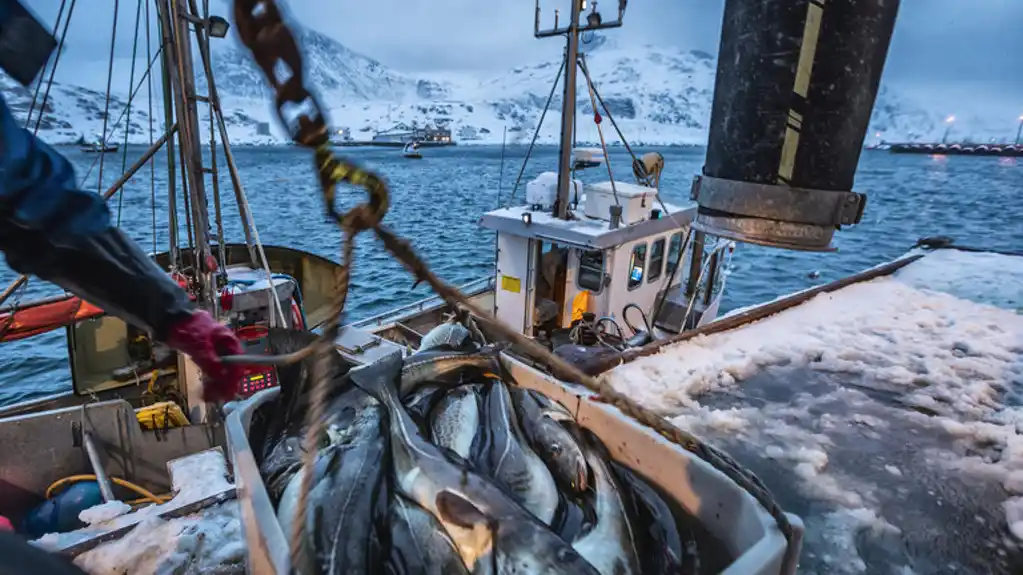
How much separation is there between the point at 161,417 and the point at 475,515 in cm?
584

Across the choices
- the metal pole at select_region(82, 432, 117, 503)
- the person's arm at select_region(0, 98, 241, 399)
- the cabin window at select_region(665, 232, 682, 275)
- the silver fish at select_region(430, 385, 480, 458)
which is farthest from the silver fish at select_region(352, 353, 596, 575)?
the cabin window at select_region(665, 232, 682, 275)

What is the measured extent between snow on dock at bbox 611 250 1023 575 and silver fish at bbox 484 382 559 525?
5.03ft

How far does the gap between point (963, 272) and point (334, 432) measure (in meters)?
9.32

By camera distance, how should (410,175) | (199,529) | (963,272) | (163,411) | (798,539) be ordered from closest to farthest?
1. (798,539)
2. (199,529)
3. (163,411)
4. (963,272)
5. (410,175)

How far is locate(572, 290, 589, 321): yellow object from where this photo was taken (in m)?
9.84

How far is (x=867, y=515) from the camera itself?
3059mm

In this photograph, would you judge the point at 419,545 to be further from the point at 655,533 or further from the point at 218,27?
the point at 218,27

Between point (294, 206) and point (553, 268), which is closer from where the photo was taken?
point (553, 268)

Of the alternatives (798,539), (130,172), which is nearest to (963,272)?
(798,539)

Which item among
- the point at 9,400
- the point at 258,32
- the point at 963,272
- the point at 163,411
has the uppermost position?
the point at 258,32

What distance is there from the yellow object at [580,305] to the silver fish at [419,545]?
7.94m

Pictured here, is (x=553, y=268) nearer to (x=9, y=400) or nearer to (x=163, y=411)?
(x=163, y=411)

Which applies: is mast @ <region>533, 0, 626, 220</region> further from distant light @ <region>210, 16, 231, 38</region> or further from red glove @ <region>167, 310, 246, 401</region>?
red glove @ <region>167, 310, 246, 401</region>

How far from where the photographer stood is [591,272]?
9.40m
